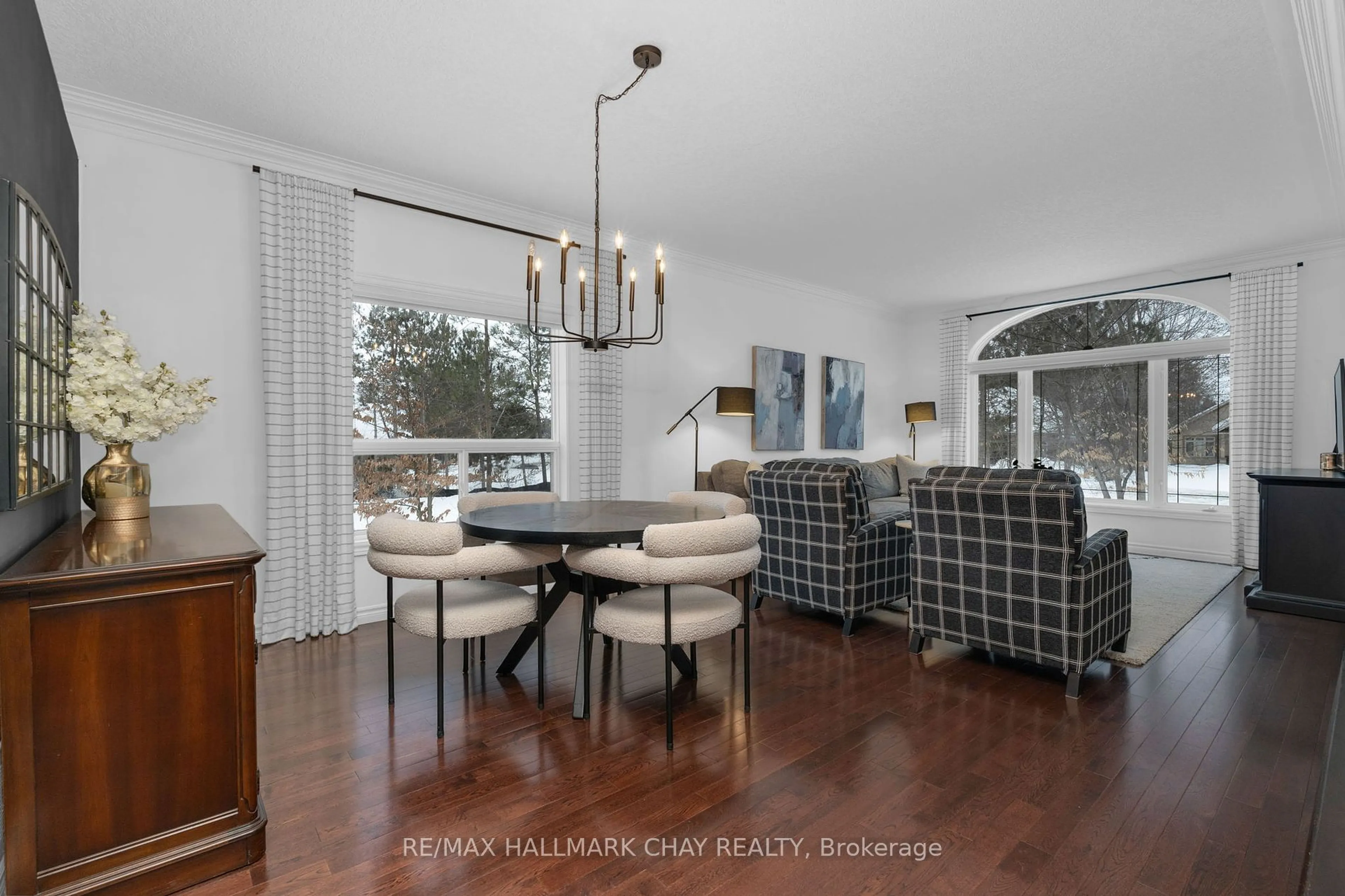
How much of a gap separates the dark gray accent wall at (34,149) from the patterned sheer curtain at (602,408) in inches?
108

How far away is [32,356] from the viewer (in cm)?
174

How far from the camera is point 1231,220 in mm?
4633

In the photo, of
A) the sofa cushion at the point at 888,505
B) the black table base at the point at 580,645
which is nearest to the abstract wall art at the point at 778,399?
the sofa cushion at the point at 888,505

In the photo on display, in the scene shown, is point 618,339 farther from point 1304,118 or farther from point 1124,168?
point 1304,118

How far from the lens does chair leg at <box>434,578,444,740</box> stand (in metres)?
2.37

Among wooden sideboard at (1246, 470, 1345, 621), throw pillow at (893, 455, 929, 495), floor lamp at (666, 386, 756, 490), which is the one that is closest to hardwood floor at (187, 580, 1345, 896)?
wooden sideboard at (1246, 470, 1345, 621)

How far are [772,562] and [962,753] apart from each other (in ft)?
6.06

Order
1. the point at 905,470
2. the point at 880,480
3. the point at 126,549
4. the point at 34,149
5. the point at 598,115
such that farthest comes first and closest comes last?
the point at 905,470 < the point at 880,480 < the point at 598,115 < the point at 34,149 < the point at 126,549

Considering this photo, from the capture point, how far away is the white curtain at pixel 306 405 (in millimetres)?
3480

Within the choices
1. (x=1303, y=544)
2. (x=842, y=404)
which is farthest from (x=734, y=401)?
(x=1303, y=544)

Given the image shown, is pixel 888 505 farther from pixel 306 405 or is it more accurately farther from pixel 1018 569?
pixel 306 405

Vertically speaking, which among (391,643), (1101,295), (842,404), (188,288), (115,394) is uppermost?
(1101,295)

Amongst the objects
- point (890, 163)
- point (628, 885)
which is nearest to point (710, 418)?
point (890, 163)

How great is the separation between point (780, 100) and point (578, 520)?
212 cm
